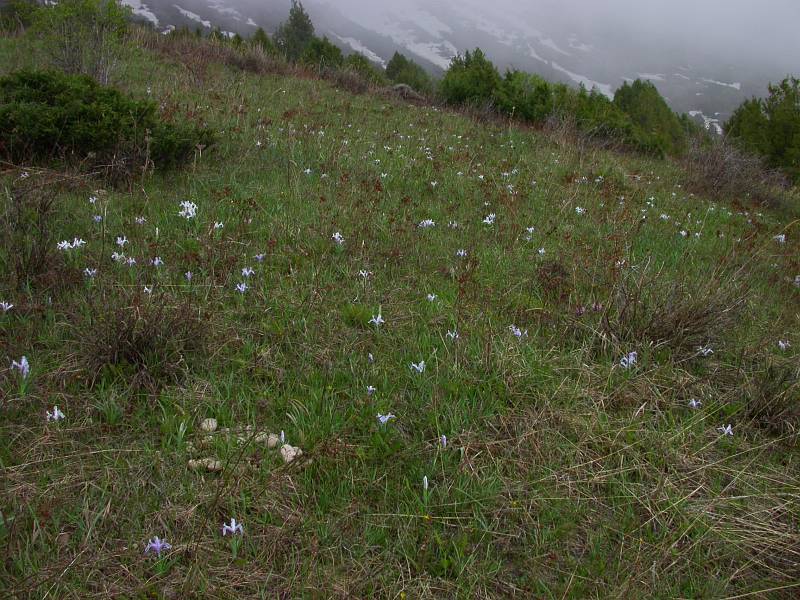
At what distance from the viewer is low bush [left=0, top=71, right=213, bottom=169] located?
16.7 ft

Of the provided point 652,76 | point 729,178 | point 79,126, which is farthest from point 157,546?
point 652,76

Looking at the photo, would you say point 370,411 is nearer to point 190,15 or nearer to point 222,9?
point 190,15

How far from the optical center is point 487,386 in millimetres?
3018

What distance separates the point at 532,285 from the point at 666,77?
609 ft

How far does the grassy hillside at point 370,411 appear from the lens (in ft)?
6.62

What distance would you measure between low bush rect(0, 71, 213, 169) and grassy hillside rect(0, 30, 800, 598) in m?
0.48

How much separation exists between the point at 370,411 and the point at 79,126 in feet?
14.8

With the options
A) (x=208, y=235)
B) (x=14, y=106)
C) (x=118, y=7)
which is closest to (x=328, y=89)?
(x=118, y=7)

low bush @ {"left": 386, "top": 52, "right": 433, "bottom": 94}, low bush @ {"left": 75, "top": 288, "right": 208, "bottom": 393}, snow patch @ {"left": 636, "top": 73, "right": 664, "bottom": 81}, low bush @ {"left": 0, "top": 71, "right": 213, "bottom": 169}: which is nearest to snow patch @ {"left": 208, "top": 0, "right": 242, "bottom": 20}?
snow patch @ {"left": 636, "top": 73, "right": 664, "bottom": 81}

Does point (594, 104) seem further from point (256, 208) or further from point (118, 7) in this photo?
point (256, 208)

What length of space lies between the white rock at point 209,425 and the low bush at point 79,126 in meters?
3.18

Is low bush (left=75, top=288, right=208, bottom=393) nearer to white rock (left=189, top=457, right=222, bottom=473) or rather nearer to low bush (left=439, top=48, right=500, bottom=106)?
white rock (left=189, top=457, right=222, bottom=473)

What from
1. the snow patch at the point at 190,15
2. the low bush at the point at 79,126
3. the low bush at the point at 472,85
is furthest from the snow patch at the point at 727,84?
the low bush at the point at 79,126

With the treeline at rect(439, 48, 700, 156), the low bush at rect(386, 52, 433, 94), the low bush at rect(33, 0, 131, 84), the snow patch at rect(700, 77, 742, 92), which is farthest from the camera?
the snow patch at rect(700, 77, 742, 92)
